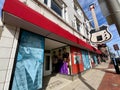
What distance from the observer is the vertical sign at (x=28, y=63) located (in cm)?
306

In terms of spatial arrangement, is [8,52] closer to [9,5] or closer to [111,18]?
[9,5]

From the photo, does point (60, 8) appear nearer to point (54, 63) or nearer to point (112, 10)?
point (54, 63)

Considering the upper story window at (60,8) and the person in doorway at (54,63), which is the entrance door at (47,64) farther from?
the upper story window at (60,8)

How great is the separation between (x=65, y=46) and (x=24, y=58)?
4.40 meters

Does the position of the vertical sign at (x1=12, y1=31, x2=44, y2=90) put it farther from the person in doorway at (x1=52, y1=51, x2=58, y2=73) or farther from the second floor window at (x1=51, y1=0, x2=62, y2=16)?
the person in doorway at (x1=52, y1=51, x2=58, y2=73)

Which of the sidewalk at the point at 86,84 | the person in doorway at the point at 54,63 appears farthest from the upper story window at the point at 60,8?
the sidewalk at the point at 86,84

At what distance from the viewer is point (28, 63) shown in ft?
11.3

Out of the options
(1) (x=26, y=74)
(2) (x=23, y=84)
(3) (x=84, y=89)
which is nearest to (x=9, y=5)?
(1) (x=26, y=74)

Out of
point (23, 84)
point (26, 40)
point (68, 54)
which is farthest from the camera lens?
point (68, 54)

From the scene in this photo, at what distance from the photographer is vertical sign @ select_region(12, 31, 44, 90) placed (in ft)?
10.0

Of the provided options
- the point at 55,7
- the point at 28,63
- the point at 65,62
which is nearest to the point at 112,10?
the point at 28,63

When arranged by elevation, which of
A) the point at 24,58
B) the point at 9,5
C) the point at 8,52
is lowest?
the point at 24,58

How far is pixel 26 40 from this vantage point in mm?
3572

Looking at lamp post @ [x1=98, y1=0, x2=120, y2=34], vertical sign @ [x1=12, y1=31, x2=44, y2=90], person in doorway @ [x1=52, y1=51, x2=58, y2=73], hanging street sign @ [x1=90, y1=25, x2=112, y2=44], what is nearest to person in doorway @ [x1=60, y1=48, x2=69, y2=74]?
person in doorway @ [x1=52, y1=51, x2=58, y2=73]
